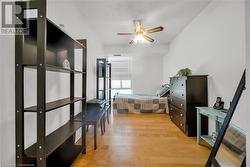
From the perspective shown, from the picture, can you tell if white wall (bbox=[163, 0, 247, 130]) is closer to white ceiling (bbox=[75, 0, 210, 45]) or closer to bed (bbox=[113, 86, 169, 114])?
white ceiling (bbox=[75, 0, 210, 45])

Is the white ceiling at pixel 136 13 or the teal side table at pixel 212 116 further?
the white ceiling at pixel 136 13

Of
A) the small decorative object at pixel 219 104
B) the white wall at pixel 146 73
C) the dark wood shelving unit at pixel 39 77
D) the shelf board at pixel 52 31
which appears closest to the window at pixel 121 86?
the white wall at pixel 146 73

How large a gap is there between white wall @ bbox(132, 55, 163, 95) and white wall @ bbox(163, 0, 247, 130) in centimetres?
379

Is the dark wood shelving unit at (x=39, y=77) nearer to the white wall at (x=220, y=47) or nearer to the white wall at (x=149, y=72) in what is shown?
the white wall at (x=220, y=47)

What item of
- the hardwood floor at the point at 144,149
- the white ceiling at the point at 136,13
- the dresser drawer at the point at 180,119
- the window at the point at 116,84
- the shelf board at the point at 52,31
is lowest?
the hardwood floor at the point at 144,149

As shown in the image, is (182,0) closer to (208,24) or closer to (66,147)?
(208,24)

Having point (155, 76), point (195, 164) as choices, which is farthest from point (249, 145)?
point (155, 76)

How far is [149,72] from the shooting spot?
26.2ft

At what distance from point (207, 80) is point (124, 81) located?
5.37m

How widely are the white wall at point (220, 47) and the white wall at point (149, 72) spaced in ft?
12.4

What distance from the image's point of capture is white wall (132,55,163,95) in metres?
7.99

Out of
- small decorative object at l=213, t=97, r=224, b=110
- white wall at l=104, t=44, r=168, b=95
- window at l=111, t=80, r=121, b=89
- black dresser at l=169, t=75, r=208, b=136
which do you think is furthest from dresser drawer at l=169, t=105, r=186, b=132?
window at l=111, t=80, r=121, b=89

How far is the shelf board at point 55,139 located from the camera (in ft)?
4.78

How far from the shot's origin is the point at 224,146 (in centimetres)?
219
